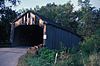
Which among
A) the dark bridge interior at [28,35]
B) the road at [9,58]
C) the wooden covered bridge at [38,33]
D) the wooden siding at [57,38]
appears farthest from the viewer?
the dark bridge interior at [28,35]

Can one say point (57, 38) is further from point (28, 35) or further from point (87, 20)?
point (87, 20)

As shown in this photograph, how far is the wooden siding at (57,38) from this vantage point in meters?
32.1

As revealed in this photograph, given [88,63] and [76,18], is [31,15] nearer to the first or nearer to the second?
[88,63]

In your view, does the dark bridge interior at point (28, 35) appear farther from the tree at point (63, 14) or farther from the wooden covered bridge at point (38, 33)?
the tree at point (63, 14)

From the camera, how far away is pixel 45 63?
14.5 metres

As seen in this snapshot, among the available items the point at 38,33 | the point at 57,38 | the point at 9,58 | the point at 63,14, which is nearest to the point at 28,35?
the point at 38,33

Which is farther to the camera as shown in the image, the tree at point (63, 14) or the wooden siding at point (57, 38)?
the tree at point (63, 14)

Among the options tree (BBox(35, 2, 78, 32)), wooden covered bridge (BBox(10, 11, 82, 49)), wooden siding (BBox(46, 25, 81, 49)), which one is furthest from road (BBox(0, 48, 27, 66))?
tree (BBox(35, 2, 78, 32))

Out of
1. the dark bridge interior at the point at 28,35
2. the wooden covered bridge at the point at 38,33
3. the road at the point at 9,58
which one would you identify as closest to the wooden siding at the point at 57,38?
the wooden covered bridge at the point at 38,33

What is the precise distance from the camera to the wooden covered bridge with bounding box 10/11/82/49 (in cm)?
3188

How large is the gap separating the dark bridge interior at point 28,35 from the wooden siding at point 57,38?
4.01 m

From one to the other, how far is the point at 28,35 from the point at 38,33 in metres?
1.68

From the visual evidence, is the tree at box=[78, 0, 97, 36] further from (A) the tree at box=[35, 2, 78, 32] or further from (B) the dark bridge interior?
(B) the dark bridge interior

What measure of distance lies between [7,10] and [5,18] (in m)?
1.45
